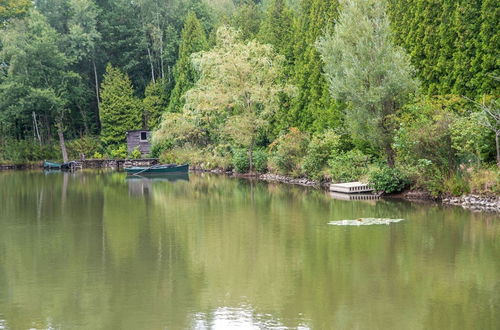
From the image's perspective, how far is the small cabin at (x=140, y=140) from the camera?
5453 cm

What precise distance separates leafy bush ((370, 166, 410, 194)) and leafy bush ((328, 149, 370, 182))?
2803 mm

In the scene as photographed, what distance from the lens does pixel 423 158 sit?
22219mm

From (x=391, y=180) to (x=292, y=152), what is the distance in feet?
30.0

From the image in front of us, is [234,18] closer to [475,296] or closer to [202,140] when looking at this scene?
[202,140]

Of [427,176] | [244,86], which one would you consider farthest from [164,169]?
[427,176]

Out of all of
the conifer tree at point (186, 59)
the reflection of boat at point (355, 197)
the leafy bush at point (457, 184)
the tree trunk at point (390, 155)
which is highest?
the conifer tree at point (186, 59)

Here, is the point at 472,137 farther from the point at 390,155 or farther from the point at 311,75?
the point at 311,75

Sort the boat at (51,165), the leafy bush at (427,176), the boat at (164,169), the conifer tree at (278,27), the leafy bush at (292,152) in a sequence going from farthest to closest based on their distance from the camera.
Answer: the boat at (51,165), the boat at (164,169), the conifer tree at (278,27), the leafy bush at (292,152), the leafy bush at (427,176)

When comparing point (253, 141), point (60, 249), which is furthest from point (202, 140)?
point (60, 249)

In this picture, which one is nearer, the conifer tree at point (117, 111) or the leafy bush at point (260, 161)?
the leafy bush at point (260, 161)

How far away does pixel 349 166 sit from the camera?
27281 mm

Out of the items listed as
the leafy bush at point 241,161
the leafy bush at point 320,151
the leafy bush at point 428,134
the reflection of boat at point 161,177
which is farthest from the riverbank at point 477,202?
the reflection of boat at point 161,177

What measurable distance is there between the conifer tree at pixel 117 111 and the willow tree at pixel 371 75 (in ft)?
110

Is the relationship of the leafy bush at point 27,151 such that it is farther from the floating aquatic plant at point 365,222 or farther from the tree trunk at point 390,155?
the floating aquatic plant at point 365,222
